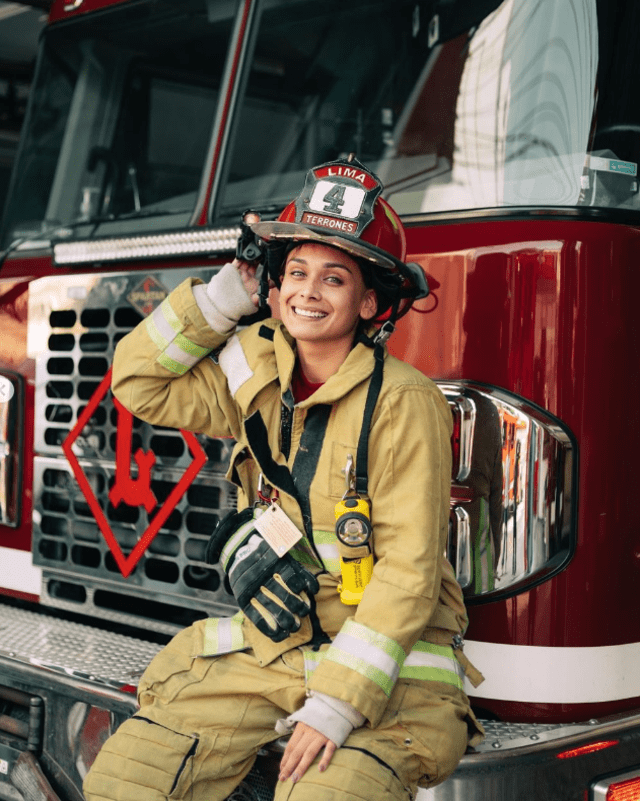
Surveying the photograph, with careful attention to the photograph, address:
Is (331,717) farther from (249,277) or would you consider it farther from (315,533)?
(249,277)

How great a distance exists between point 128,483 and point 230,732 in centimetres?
92

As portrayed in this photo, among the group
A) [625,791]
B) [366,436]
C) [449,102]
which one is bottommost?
[625,791]

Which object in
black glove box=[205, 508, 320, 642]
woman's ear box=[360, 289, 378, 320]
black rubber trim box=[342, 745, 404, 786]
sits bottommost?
black rubber trim box=[342, 745, 404, 786]

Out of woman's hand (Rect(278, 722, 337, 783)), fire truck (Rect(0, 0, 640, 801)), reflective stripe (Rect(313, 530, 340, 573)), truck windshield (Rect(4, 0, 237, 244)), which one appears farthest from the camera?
truck windshield (Rect(4, 0, 237, 244))

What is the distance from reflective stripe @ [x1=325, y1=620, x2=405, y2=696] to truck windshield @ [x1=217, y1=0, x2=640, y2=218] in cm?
99

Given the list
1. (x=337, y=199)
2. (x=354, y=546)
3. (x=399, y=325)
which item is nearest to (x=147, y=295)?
(x=399, y=325)

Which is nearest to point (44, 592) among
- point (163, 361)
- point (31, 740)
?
point (31, 740)

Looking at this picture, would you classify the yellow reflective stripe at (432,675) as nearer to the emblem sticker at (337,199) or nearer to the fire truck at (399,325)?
the fire truck at (399,325)

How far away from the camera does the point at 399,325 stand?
2.36 m

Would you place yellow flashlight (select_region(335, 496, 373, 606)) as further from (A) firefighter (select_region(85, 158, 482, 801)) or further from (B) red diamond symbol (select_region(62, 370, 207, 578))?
(B) red diamond symbol (select_region(62, 370, 207, 578))

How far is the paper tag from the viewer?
208 cm

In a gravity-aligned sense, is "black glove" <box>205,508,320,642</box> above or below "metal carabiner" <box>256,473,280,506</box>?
below

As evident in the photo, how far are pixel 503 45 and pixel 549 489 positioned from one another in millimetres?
1018

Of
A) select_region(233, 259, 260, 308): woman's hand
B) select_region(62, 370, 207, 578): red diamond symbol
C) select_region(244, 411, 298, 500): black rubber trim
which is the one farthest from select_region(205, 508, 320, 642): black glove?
select_region(62, 370, 207, 578): red diamond symbol
